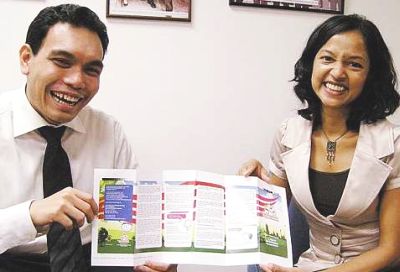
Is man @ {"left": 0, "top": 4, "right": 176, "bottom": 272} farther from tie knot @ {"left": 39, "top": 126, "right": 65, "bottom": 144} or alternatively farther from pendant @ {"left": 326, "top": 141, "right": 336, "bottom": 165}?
pendant @ {"left": 326, "top": 141, "right": 336, "bottom": 165}

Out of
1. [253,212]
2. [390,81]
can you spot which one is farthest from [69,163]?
[390,81]

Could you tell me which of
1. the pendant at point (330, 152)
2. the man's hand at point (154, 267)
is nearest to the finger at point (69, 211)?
the man's hand at point (154, 267)

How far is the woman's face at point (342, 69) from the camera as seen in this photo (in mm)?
1262

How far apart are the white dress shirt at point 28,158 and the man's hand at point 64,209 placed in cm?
3

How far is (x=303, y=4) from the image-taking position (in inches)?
69.4

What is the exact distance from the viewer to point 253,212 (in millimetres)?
1151

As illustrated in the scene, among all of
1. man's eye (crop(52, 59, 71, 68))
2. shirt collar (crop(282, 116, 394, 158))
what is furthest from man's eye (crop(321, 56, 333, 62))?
man's eye (crop(52, 59, 71, 68))

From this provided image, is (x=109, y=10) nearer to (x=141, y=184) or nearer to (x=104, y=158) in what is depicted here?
(x=104, y=158)

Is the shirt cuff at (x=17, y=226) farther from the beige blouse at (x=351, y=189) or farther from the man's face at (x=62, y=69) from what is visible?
the beige blouse at (x=351, y=189)

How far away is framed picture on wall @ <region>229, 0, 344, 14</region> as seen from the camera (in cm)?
172

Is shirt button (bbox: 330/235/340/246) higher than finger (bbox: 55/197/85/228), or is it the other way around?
finger (bbox: 55/197/85/228)

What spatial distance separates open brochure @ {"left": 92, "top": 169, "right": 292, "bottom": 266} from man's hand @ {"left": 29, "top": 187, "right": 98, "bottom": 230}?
0.30 ft

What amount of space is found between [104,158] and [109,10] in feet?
2.15

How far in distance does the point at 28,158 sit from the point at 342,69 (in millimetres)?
895
